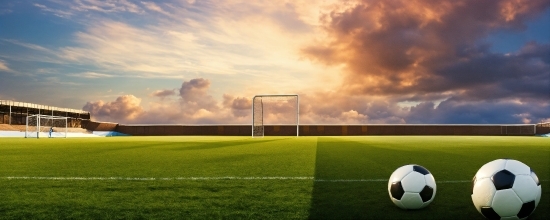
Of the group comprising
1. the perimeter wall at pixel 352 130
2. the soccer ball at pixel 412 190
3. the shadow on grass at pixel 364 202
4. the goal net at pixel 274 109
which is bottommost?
the perimeter wall at pixel 352 130

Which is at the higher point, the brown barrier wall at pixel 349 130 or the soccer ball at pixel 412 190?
the soccer ball at pixel 412 190

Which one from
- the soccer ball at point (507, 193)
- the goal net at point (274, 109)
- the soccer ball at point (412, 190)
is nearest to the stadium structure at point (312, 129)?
the goal net at point (274, 109)

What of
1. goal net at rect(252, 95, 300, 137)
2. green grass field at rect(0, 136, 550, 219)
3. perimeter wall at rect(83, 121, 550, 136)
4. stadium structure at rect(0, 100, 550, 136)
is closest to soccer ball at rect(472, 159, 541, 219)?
green grass field at rect(0, 136, 550, 219)

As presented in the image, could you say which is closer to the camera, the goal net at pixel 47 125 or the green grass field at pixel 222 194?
the green grass field at pixel 222 194

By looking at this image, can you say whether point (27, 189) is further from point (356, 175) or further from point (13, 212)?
point (356, 175)

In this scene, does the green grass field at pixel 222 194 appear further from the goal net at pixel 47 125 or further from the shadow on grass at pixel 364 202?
the goal net at pixel 47 125

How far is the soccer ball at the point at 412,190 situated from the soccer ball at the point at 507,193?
1.61ft

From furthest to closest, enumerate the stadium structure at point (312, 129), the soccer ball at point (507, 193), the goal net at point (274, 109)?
the stadium structure at point (312, 129), the goal net at point (274, 109), the soccer ball at point (507, 193)

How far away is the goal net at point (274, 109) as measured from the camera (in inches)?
1628

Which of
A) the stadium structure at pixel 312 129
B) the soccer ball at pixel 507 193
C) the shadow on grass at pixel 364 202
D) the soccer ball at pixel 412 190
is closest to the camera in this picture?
the soccer ball at pixel 507 193

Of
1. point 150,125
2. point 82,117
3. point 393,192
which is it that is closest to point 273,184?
point 393,192

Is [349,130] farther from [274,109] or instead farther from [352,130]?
[274,109]

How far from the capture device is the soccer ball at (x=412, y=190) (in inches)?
181

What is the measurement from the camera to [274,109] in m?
45.0
